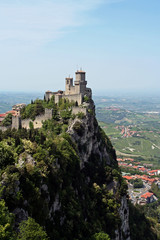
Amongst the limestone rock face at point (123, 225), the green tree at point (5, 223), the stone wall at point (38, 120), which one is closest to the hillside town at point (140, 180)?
the limestone rock face at point (123, 225)

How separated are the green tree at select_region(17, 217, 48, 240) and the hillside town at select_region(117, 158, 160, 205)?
74143mm

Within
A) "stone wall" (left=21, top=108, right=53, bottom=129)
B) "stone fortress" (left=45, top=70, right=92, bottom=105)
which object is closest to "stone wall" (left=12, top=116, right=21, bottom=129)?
"stone wall" (left=21, top=108, right=53, bottom=129)

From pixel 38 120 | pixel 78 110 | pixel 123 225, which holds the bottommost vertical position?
pixel 123 225

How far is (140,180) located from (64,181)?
88735 millimetres

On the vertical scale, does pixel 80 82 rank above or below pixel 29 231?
above

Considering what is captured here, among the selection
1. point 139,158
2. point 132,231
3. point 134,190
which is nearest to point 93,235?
point 132,231

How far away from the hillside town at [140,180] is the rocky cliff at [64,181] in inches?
1696

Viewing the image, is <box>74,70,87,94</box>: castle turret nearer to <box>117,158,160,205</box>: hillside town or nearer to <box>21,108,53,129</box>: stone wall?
<box>21,108,53,129</box>: stone wall

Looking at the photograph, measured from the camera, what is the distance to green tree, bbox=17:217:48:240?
19.8 meters

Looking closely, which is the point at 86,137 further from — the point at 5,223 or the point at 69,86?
the point at 5,223

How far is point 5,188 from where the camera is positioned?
22.0 metres

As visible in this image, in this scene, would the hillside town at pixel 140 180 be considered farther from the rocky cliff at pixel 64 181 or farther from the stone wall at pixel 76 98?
the stone wall at pixel 76 98

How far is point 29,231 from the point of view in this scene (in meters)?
20.0

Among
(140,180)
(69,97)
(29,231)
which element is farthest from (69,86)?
(140,180)
